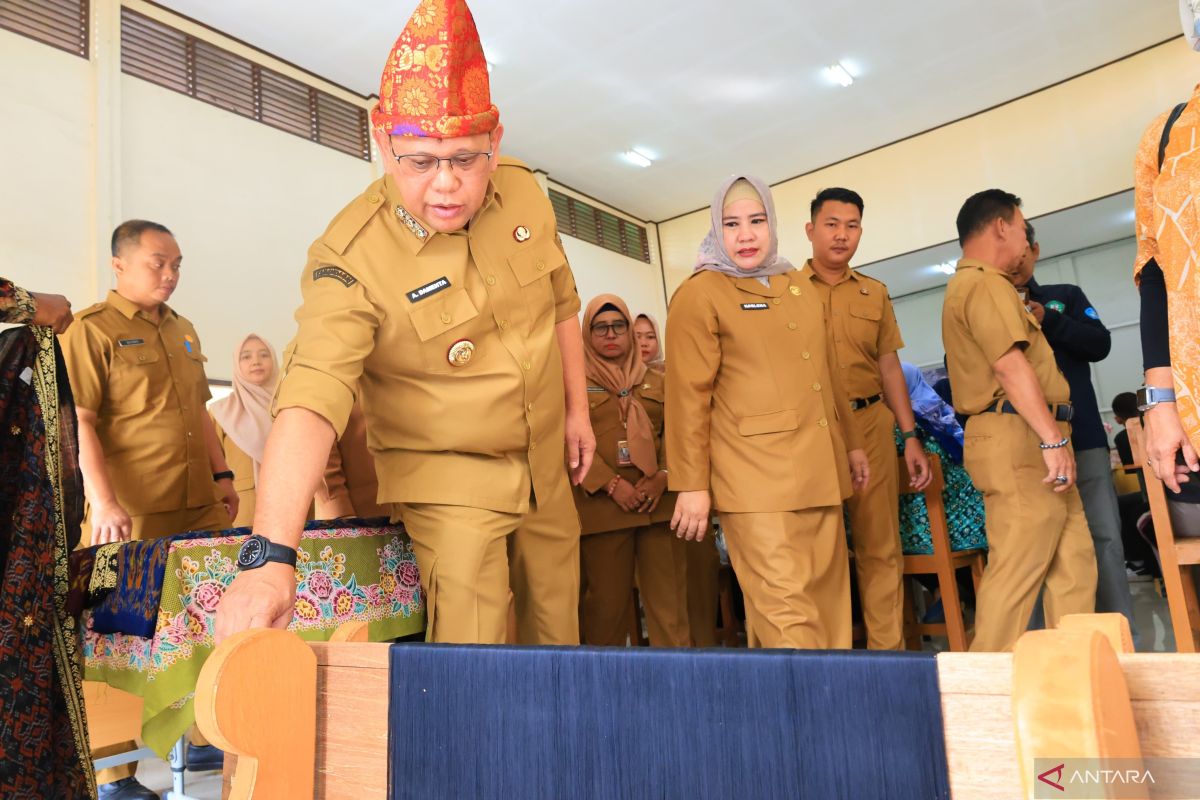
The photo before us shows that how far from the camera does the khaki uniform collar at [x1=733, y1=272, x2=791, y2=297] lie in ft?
6.84

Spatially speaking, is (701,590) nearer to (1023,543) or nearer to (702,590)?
(702,590)

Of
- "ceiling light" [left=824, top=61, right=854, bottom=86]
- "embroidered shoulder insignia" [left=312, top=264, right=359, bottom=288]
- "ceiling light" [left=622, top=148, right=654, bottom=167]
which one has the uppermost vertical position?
"ceiling light" [left=824, top=61, right=854, bottom=86]

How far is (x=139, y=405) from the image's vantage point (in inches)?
92.7

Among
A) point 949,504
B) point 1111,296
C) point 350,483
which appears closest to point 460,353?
point 350,483

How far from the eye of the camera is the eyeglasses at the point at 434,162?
121cm

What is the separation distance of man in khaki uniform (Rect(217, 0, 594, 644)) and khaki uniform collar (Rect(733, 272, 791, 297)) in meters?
0.80

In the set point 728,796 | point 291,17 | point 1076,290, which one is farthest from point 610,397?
point 291,17

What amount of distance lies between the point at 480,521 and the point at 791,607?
0.86m

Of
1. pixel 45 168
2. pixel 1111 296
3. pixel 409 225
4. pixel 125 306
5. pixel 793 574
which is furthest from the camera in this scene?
pixel 1111 296

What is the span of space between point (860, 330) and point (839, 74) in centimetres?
381

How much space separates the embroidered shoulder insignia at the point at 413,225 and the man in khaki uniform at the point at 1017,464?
61.7 inches

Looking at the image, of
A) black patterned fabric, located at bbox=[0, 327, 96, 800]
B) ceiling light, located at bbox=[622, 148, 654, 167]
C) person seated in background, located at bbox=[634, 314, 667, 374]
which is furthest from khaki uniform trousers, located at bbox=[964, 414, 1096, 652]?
ceiling light, located at bbox=[622, 148, 654, 167]

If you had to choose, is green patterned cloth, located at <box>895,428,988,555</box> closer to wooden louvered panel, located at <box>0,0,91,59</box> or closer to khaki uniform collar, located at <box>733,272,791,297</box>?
khaki uniform collar, located at <box>733,272,791,297</box>

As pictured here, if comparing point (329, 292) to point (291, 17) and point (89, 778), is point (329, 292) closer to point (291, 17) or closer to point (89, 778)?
point (89, 778)
